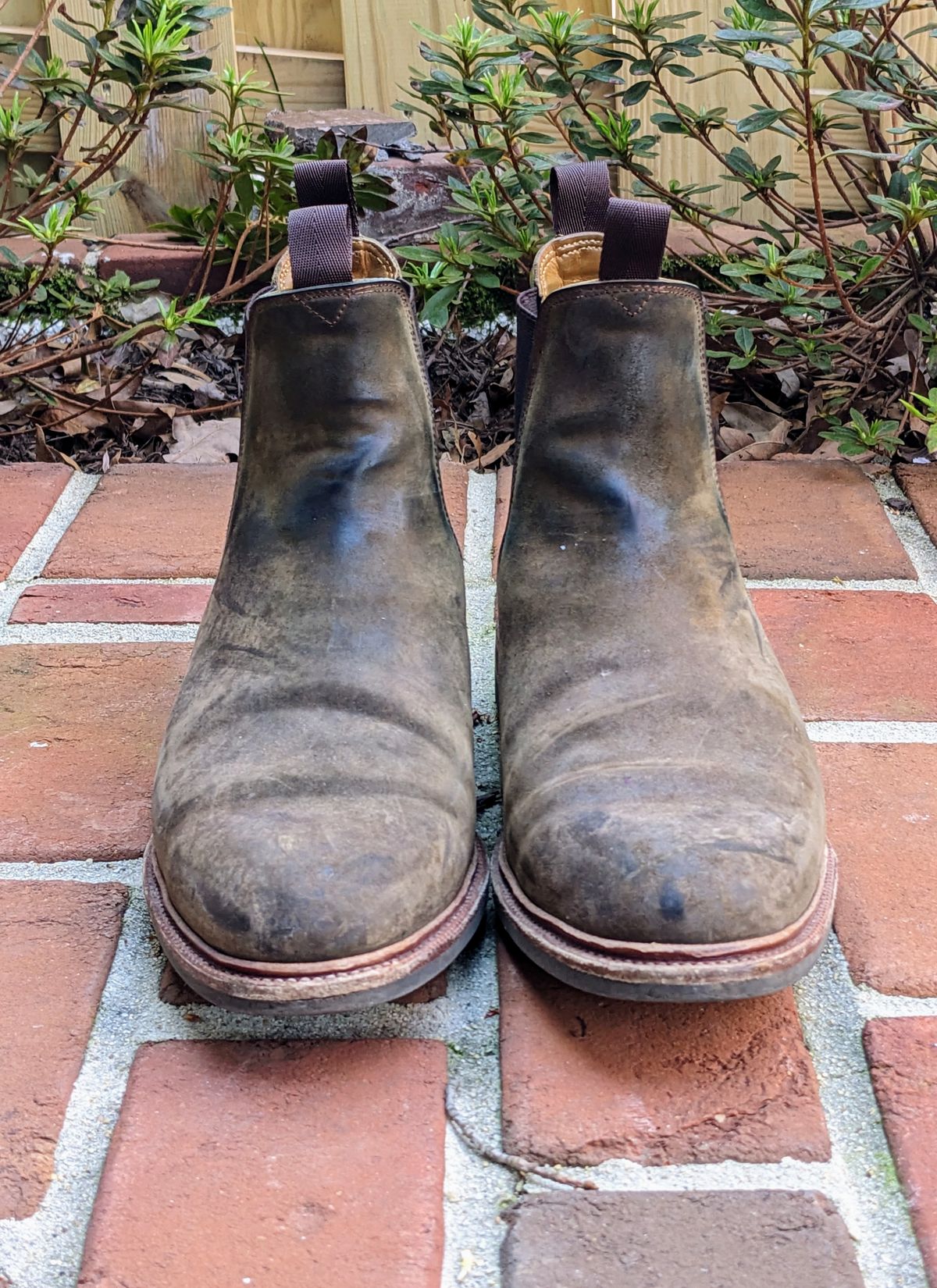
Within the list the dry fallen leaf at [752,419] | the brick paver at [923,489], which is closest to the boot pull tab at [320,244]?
the brick paver at [923,489]

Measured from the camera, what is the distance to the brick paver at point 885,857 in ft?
3.05

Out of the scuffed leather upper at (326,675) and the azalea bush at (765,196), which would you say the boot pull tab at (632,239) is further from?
the azalea bush at (765,196)

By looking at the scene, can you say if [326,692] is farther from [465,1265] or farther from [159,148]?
Result: [159,148]

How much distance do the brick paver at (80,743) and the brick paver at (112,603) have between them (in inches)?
2.5

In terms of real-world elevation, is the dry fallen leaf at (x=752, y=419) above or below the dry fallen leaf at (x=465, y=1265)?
below

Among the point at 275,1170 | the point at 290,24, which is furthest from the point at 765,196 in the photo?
the point at 275,1170

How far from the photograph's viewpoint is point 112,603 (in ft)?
4.97

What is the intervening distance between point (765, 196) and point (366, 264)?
77cm

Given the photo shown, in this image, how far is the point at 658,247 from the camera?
104 cm

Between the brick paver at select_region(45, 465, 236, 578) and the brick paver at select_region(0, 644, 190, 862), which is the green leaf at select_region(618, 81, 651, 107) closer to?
the brick paver at select_region(45, 465, 236, 578)

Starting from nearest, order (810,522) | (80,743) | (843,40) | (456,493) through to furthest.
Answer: (80,743)
(843,40)
(810,522)
(456,493)

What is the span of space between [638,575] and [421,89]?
94 centimetres

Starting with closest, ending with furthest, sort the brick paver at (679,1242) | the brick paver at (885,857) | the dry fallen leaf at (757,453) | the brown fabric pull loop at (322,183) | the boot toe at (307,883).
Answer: the brick paver at (679,1242) → the boot toe at (307,883) → the brick paver at (885,857) → the brown fabric pull loop at (322,183) → the dry fallen leaf at (757,453)

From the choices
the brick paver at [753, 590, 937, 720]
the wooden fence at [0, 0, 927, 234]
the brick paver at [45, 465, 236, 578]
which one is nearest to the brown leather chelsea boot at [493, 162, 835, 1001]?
the brick paver at [753, 590, 937, 720]
